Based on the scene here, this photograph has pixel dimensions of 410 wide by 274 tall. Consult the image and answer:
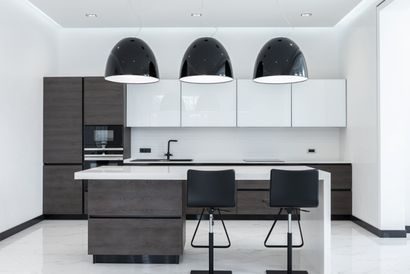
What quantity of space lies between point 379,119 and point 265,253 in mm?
2372

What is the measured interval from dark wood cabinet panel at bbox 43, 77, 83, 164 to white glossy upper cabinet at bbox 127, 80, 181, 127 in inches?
33.1

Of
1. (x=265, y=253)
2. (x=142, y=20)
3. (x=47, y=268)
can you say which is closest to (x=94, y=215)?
(x=47, y=268)

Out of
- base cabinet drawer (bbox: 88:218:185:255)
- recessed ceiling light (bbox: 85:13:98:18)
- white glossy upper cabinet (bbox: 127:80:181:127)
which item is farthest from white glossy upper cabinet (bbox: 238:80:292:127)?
base cabinet drawer (bbox: 88:218:185:255)

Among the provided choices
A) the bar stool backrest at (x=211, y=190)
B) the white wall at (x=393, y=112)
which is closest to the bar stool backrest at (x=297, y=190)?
the bar stool backrest at (x=211, y=190)

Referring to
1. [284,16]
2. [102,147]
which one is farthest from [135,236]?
[284,16]

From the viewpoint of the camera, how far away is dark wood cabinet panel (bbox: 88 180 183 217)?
160 inches

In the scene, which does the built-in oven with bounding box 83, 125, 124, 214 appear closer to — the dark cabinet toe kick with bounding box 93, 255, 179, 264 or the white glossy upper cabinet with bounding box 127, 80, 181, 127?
the white glossy upper cabinet with bounding box 127, 80, 181, 127

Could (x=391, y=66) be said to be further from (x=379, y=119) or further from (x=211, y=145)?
(x=211, y=145)

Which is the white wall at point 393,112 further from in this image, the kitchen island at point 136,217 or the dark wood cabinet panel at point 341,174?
the kitchen island at point 136,217

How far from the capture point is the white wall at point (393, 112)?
206 inches

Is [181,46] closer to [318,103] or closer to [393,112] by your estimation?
[318,103]

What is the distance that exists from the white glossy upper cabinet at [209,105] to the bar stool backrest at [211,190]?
307 centimetres

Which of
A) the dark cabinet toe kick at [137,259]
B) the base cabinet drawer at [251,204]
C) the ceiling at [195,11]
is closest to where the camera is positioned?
the dark cabinet toe kick at [137,259]

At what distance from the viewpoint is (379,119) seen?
5.27 m
